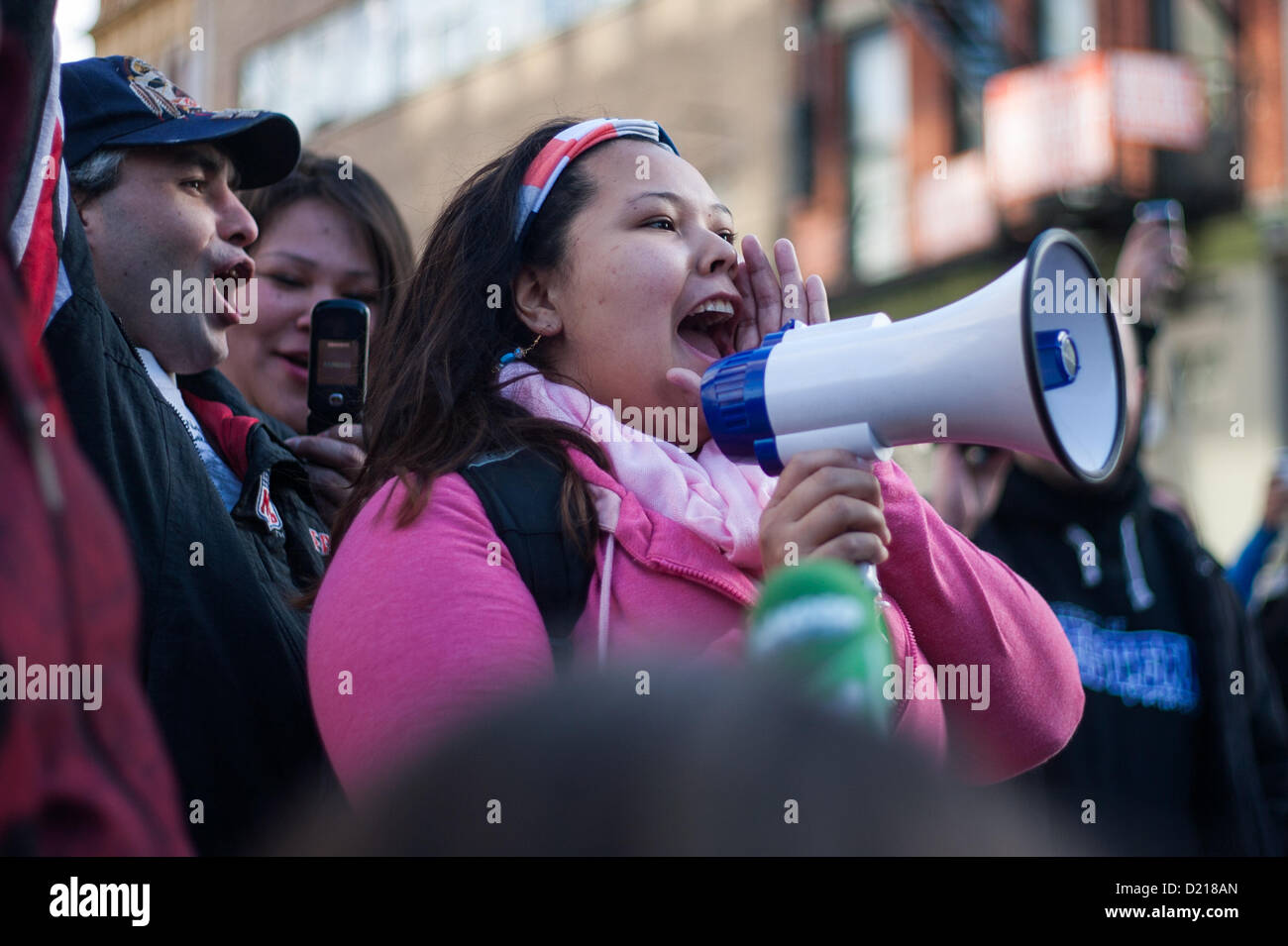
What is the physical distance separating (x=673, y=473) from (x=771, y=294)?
0.40 meters

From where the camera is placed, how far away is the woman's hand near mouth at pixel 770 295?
7.36 feet

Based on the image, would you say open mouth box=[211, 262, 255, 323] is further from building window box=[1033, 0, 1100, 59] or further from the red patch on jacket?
building window box=[1033, 0, 1100, 59]

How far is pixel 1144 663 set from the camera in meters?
3.50

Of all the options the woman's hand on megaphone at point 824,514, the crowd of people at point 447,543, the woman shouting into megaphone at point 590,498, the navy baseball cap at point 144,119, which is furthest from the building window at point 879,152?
the woman's hand on megaphone at point 824,514

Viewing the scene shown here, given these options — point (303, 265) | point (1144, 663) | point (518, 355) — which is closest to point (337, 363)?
point (303, 265)

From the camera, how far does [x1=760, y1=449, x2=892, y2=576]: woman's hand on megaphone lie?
1607 mm

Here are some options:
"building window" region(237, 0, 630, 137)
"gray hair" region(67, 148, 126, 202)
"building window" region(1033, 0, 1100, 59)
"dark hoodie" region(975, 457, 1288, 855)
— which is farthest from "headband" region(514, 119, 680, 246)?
"building window" region(237, 0, 630, 137)

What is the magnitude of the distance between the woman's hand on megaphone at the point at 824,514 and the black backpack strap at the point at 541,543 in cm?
28

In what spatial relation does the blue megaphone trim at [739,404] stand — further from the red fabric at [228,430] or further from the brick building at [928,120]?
the brick building at [928,120]

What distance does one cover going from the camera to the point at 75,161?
241cm

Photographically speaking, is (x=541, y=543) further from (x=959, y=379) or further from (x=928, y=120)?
(x=928, y=120)

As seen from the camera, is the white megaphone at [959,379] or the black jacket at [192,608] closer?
the white megaphone at [959,379]

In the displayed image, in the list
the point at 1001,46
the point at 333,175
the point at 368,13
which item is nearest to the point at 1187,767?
the point at 333,175
